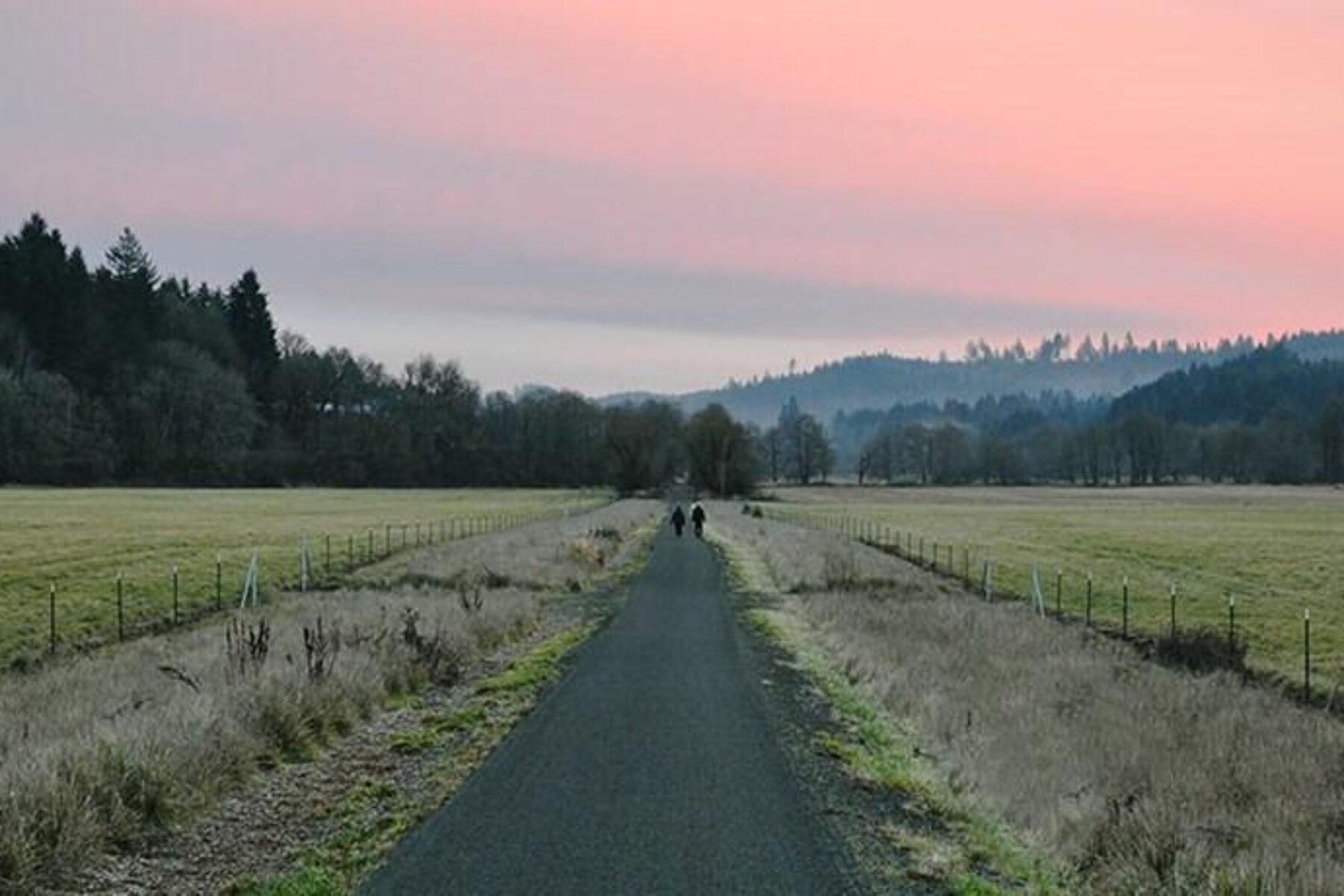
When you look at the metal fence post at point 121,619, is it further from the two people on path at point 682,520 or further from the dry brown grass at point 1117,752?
the two people on path at point 682,520

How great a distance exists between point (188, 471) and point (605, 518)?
238 ft

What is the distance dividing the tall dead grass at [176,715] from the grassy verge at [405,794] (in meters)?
1.01

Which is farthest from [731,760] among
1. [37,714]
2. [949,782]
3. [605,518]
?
[605,518]

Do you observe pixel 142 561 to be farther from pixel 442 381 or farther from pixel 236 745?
pixel 442 381

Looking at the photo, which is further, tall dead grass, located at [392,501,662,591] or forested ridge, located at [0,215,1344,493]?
forested ridge, located at [0,215,1344,493]

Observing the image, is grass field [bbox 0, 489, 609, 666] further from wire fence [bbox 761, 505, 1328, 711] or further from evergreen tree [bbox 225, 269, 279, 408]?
evergreen tree [bbox 225, 269, 279, 408]

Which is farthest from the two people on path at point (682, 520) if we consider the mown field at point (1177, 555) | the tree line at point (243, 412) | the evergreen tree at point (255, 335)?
the evergreen tree at point (255, 335)

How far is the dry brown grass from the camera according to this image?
9.44 meters

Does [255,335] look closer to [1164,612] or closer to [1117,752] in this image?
[1164,612]

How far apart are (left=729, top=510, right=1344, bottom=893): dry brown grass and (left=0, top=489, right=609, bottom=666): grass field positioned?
56.8 feet

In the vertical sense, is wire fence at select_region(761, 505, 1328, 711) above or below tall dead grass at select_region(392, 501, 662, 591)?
below

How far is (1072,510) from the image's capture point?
363ft

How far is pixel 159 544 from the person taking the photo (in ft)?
167

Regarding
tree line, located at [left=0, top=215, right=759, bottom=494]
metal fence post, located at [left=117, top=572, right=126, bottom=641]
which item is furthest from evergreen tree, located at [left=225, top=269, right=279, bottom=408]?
metal fence post, located at [left=117, top=572, right=126, bottom=641]
